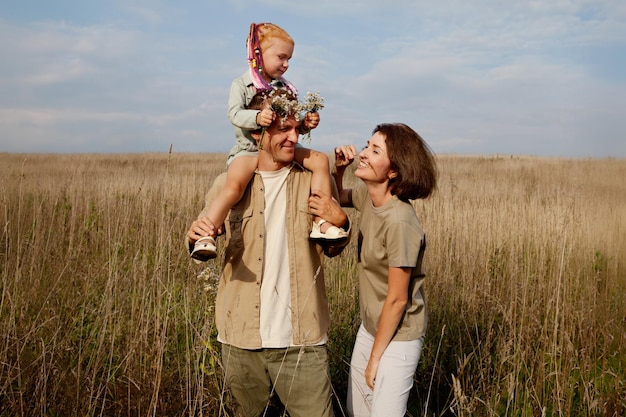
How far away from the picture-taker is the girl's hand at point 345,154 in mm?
2457

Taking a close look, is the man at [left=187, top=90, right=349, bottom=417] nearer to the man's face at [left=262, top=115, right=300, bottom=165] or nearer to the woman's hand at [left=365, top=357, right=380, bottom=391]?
the man's face at [left=262, top=115, right=300, bottom=165]

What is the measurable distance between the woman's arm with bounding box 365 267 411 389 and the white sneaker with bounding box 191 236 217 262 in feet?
2.39

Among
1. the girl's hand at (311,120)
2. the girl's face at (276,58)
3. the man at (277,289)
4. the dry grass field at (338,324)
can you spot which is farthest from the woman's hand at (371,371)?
the girl's face at (276,58)

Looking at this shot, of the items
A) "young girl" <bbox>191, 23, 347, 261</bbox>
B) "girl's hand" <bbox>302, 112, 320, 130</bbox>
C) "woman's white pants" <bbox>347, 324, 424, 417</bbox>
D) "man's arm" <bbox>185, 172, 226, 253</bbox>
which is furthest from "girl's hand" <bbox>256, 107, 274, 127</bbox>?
"woman's white pants" <bbox>347, 324, 424, 417</bbox>

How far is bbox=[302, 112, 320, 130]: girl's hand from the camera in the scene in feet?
7.80

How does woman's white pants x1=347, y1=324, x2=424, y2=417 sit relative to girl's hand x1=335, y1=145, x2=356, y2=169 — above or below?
below

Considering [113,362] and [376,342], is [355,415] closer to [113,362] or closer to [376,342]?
[376,342]

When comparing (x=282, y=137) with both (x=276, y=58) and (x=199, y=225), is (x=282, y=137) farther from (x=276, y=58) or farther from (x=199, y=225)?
(x=276, y=58)

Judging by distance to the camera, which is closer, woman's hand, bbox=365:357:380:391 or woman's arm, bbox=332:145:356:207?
woman's hand, bbox=365:357:380:391

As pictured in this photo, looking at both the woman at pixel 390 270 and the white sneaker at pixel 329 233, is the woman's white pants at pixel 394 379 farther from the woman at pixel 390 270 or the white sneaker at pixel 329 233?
the white sneaker at pixel 329 233

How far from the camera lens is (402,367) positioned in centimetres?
218

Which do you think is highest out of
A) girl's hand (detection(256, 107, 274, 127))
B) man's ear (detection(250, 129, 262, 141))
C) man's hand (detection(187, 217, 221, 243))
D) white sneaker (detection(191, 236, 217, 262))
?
girl's hand (detection(256, 107, 274, 127))

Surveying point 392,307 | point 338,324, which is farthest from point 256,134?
point 338,324

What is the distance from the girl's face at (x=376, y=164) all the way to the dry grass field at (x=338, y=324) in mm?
883
